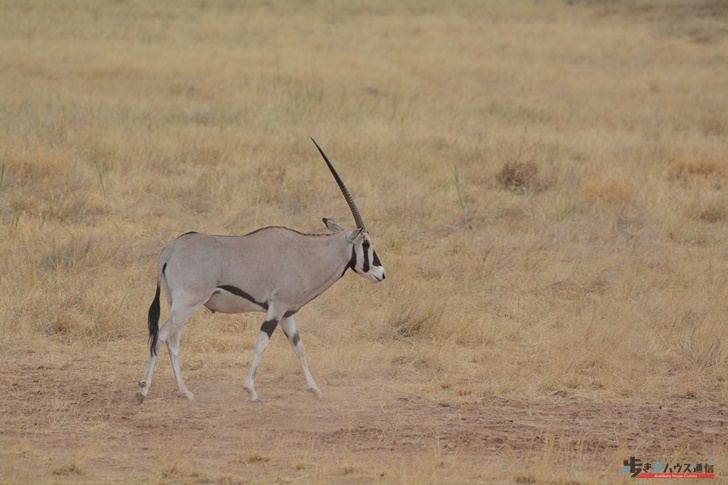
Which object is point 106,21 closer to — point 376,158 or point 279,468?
point 376,158

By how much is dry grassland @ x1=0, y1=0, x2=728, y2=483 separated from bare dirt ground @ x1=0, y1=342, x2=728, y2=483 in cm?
2

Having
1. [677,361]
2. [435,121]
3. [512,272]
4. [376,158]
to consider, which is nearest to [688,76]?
[435,121]

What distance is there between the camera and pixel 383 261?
10.4m

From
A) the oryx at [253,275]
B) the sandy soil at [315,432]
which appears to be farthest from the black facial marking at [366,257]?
the sandy soil at [315,432]

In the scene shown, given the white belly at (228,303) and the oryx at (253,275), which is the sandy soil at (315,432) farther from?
the white belly at (228,303)

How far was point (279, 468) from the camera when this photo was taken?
5.55 metres

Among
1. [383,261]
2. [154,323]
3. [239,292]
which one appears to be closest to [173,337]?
[154,323]

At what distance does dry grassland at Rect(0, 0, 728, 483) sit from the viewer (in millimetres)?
6117

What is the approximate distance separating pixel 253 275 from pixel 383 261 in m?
3.65

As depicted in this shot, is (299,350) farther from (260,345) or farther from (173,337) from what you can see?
(173,337)

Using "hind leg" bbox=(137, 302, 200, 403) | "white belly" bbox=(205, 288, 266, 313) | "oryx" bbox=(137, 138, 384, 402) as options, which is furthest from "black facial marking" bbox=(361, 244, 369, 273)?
"hind leg" bbox=(137, 302, 200, 403)

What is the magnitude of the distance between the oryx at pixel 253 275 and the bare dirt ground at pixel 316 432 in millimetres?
337

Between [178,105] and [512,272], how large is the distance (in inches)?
358

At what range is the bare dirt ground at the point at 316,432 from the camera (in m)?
5.49
